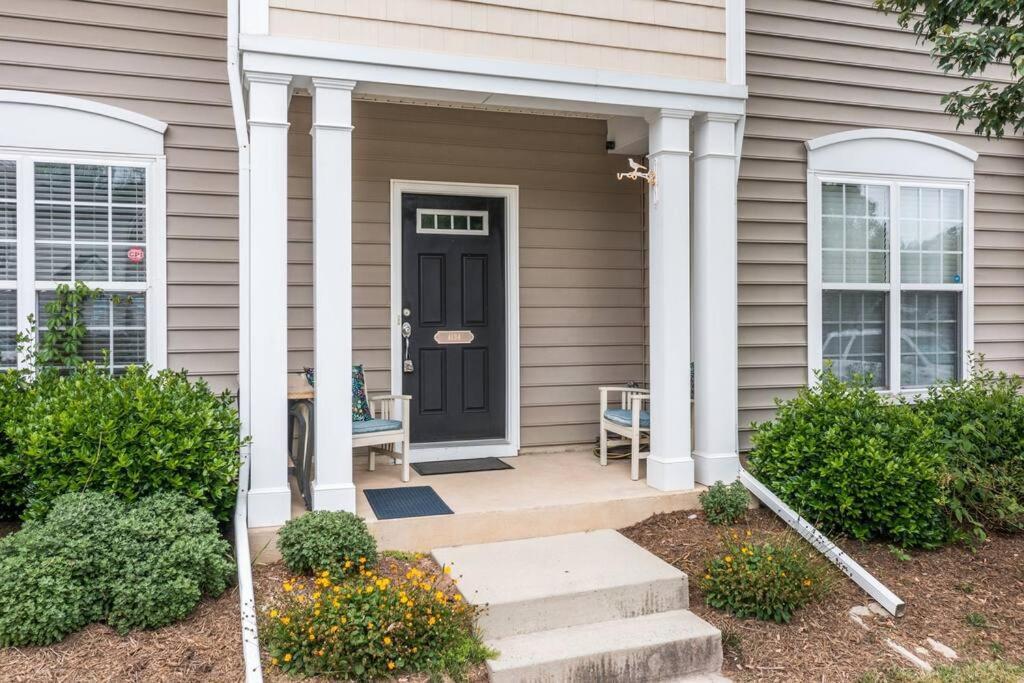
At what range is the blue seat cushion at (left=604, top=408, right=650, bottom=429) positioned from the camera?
514cm

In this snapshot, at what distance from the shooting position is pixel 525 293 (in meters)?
5.78

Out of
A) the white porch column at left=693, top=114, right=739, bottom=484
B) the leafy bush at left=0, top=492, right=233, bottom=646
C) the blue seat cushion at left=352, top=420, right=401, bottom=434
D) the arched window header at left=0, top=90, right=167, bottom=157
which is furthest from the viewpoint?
the white porch column at left=693, top=114, right=739, bottom=484

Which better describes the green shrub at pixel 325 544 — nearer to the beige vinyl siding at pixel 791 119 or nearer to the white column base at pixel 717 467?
the white column base at pixel 717 467

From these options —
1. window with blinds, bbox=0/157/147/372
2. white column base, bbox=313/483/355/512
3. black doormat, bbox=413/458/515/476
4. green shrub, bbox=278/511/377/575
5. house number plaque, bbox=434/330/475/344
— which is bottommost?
green shrub, bbox=278/511/377/575

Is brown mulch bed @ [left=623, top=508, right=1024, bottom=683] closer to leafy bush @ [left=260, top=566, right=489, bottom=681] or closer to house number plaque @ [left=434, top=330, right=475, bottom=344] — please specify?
leafy bush @ [left=260, top=566, right=489, bottom=681]

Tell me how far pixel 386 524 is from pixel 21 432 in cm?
172

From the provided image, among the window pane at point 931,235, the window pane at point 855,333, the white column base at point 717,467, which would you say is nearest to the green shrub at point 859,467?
the white column base at point 717,467

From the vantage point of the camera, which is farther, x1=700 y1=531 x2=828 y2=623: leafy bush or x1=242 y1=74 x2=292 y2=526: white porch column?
x1=242 y1=74 x2=292 y2=526: white porch column

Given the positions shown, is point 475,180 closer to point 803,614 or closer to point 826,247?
point 826,247

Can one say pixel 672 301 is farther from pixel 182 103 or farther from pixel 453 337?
pixel 182 103

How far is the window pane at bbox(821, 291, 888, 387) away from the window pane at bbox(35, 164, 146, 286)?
4.75 m

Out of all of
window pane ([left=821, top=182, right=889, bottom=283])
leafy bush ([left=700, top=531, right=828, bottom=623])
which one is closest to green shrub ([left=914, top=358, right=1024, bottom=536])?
window pane ([left=821, top=182, right=889, bottom=283])

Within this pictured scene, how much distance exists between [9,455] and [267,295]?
1.38 m

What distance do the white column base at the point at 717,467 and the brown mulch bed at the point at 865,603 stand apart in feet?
0.99
